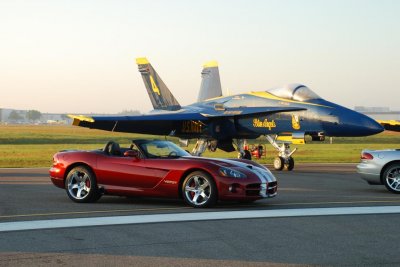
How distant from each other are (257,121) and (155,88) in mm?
9982

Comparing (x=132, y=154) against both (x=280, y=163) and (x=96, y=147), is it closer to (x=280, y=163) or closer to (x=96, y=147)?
(x=280, y=163)

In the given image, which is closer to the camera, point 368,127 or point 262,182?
point 262,182

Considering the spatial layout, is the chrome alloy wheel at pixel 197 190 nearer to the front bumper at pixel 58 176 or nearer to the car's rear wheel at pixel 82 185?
the car's rear wheel at pixel 82 185

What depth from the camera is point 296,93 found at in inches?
1049

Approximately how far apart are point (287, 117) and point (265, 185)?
13838mm

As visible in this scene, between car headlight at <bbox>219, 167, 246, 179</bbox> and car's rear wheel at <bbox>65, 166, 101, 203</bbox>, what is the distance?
2624mm

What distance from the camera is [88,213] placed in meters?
11.9

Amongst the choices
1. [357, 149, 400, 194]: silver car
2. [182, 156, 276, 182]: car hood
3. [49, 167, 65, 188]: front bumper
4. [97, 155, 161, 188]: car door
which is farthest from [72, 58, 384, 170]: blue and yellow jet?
[97, 155, 161, 188]: car door

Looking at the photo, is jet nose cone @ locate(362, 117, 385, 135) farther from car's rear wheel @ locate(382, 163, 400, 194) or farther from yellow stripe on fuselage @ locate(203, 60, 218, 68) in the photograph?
yellow stripe on fuselage @ locate(203, 60, 218, 68)

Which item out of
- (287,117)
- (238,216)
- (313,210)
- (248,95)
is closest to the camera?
(238,216)

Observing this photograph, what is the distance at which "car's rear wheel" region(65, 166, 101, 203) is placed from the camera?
13.7 metres

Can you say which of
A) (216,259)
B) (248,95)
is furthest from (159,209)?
(248,95)

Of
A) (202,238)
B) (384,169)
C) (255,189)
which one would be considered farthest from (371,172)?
(202,238)

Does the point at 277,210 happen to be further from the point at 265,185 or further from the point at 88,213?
the point at 88,213
